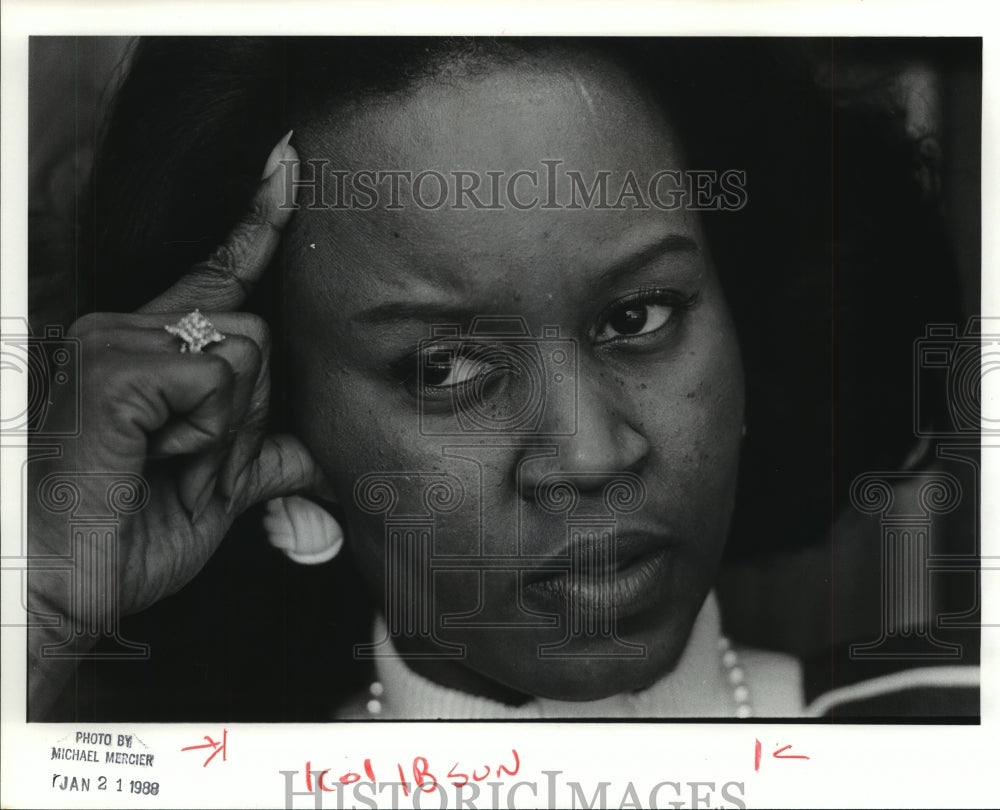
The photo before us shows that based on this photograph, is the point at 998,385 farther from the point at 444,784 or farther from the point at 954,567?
the point at 444,784

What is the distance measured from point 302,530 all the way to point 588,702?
859 mm

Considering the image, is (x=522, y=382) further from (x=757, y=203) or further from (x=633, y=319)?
(x=757, y=203)

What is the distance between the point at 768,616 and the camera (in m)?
2.94

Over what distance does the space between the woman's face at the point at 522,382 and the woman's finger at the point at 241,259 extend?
0.23 feet

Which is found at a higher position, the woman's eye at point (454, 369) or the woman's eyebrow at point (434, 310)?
the woman's eyebrow at point (434, 310)

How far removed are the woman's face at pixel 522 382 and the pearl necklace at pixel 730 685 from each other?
12 cm

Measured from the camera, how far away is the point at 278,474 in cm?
289

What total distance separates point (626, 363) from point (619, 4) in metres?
0.91

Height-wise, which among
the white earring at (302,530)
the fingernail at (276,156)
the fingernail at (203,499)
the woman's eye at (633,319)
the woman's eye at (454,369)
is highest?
the fingernail at (276,156)

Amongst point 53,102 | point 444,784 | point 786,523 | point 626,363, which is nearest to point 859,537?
point 786,523

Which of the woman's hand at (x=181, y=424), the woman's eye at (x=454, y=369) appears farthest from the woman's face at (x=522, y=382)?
the woman's hand at (x=181, y=424)

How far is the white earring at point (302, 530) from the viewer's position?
290 cm

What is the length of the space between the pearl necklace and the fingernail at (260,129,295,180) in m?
1.32

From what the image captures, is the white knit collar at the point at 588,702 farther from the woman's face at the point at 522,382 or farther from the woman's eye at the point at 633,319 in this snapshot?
the woman's eye at the point at 633,319
